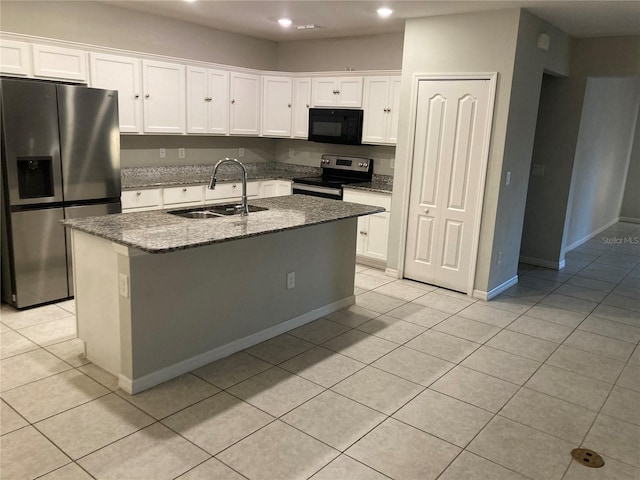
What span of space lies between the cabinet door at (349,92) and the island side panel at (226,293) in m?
2.08

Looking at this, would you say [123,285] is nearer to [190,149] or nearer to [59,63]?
[59,63]

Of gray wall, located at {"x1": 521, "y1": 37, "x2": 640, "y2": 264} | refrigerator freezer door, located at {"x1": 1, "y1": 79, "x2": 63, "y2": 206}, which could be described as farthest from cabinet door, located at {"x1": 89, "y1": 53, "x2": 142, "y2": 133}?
gray wall, located at {"x1": 521, "y1": 37, "x2": 640, "y2": 264}

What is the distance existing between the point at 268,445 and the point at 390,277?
3163 millimetres

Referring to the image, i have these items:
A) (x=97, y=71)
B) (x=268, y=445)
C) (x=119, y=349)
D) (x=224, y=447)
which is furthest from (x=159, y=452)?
(x=97, y=71)

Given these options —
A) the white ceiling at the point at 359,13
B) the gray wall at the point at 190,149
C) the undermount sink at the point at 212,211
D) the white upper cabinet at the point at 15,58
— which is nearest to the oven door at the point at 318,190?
the gray wall at the point at 190,149

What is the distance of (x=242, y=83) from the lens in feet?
19.9

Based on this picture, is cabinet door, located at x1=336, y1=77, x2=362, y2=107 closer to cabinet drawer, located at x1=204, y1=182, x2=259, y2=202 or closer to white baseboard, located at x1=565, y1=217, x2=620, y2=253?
cabinet drawer, located at x1=204, y1=182, x2=259, y2=202

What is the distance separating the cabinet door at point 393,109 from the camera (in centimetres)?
545

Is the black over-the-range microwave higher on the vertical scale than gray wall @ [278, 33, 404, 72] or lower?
lower

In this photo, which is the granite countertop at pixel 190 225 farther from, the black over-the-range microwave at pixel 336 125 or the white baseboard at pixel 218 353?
the black over-the-range microwave at pixel 336 125

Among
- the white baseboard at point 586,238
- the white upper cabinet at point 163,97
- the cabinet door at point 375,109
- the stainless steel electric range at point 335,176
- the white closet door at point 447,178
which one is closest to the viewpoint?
the white closet door at point 447,178

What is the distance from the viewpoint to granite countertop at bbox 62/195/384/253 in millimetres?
2650

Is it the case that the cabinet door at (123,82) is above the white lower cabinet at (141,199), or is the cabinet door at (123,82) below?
above

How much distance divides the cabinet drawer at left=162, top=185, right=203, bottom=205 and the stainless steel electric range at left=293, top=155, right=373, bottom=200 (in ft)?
4.11
